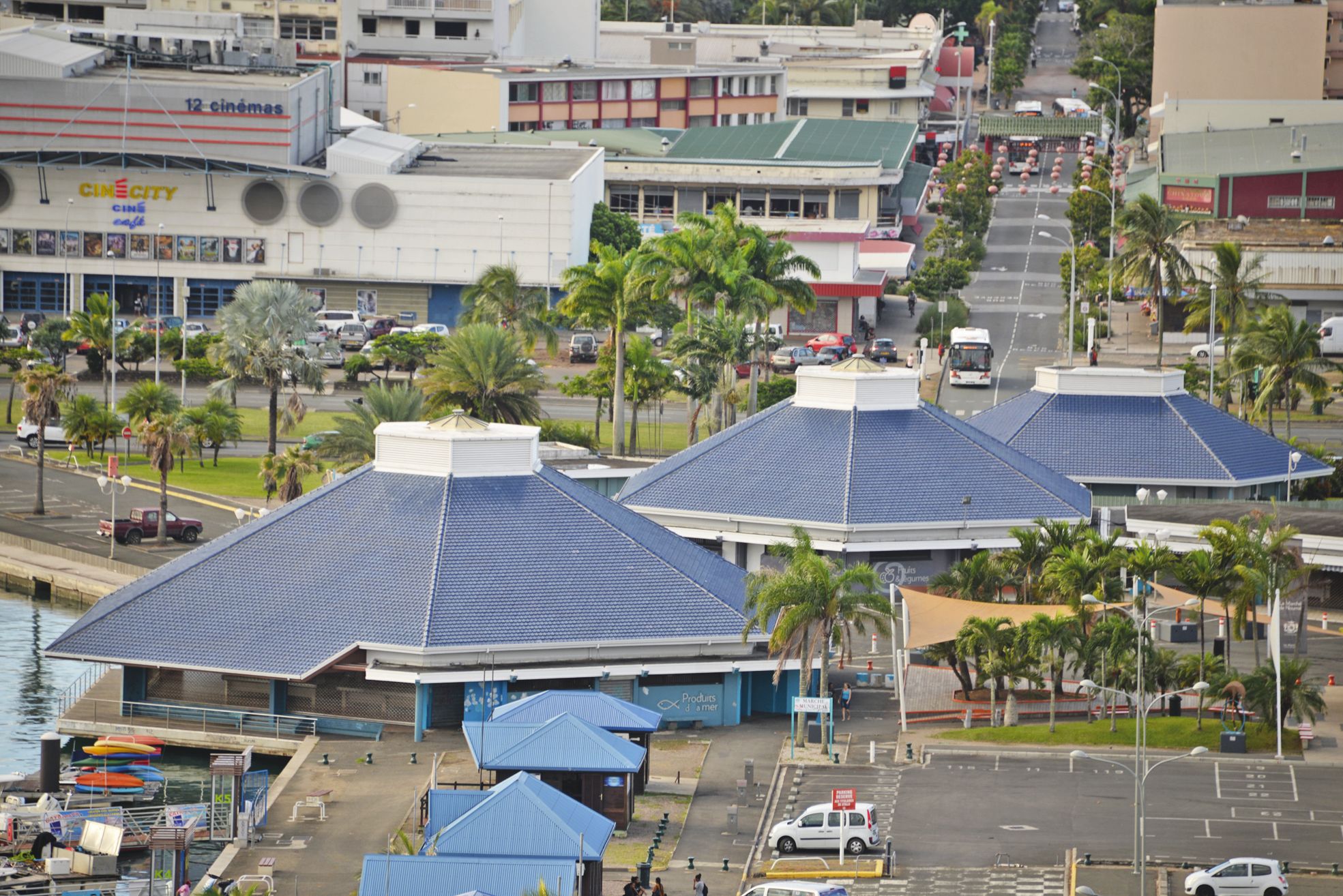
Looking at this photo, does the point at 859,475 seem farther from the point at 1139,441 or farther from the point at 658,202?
the point at 658,202

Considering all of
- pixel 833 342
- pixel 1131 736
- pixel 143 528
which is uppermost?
pixel 833 342

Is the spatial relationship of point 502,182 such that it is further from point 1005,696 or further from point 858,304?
point 1005,696

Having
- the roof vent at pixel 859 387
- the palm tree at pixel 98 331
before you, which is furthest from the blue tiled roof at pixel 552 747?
the palm tree at pixel 98 331

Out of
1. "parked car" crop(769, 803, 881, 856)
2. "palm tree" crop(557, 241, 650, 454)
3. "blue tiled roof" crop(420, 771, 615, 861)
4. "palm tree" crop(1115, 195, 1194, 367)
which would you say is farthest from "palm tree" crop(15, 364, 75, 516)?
"palm tree" crop(1115, 195, 1194, 367)

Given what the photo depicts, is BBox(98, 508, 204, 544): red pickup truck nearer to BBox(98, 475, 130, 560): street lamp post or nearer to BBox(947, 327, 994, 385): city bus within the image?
BBox(98, 475, 130, 560): street lamp post

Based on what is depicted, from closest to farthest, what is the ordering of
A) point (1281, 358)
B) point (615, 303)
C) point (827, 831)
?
1. point (827, 831)
2. point (1281, 358)
3. point (615, 303)

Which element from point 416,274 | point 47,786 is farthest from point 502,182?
point 47,786

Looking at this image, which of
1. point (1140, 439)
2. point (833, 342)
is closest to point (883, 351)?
point (833, 342)
